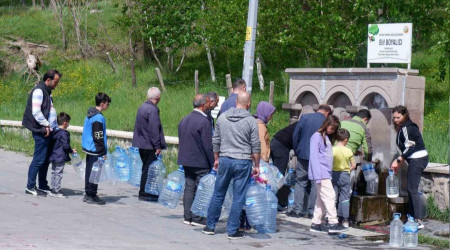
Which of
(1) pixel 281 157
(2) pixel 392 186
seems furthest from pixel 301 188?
(2) pixel 392 186

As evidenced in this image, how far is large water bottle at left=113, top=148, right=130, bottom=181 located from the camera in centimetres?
1398

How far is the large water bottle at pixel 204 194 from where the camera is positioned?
36.1 ft

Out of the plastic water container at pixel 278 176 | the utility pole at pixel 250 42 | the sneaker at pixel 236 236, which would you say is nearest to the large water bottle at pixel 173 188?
the plastic water container at pixel 278 176

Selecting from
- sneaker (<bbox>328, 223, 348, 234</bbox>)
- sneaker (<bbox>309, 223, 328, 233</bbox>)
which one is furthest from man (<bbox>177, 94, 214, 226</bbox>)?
sneaker (<bbox>328, 223, 348, 234</bbox>)

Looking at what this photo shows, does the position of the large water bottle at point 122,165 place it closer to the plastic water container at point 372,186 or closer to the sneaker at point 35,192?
the sneaker at point 35,192

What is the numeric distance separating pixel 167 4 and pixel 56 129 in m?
19.5

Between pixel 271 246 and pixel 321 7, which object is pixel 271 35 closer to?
pixel 321 7

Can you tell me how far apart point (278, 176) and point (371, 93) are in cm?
245

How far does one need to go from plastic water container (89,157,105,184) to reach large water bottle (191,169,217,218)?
7.13 ft

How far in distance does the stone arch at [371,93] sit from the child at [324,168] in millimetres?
2049

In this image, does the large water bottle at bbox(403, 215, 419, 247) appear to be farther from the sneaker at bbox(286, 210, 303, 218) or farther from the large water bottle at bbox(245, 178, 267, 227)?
the sneaker at bbox(286, 210, 303, 218)

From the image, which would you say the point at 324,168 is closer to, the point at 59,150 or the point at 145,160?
the point at 145,160

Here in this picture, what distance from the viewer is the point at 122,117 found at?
2538 centimetres

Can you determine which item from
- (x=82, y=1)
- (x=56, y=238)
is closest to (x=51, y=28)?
(x=82, y=1)
